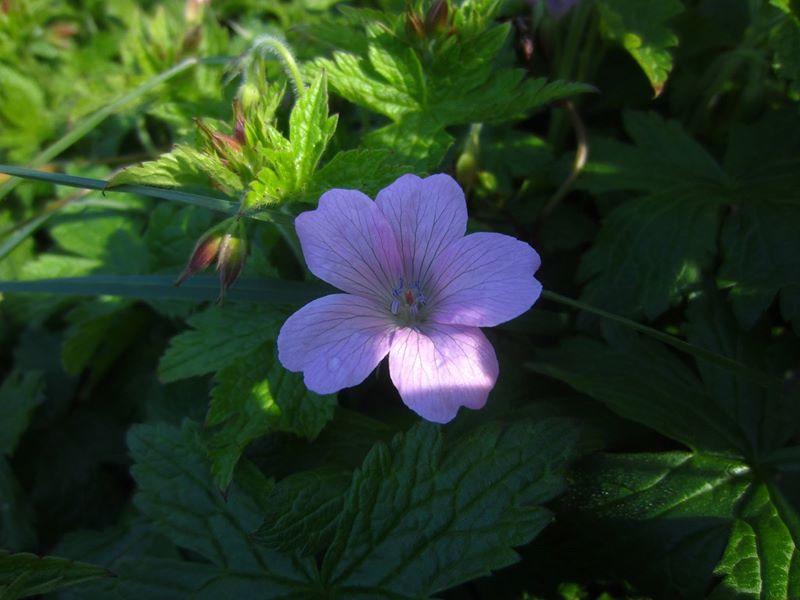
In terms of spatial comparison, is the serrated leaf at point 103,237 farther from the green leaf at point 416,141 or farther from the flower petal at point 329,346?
the flower petal at point 329,346

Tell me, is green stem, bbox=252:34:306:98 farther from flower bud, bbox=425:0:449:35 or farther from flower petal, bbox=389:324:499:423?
flower petal, bbox=389:324:499:423

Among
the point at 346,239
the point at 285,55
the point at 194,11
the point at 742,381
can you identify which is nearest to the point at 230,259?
the point at 346,239

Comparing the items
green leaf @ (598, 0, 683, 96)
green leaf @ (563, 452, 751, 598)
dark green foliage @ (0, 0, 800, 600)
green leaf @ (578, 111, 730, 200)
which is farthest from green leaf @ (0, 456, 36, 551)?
green leaf @ (598, 0, 683, 96)

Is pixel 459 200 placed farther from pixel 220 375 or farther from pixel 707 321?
pixel 707 321

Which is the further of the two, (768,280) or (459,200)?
(768,280)

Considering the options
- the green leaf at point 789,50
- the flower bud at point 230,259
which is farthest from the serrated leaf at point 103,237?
the green leaf at point 789,50

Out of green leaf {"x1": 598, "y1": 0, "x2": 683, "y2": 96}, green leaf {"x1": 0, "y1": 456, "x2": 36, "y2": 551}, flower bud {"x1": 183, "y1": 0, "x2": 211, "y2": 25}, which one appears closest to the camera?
green leaf {"x1": 598, "y1": 0, "x2": 683, "y2": 96}

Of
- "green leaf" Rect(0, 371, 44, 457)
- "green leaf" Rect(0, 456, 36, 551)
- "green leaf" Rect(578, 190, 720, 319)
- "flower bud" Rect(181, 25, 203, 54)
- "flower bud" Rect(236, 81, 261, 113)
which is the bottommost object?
"green leaf" Rect(0, 456, 36, 551)

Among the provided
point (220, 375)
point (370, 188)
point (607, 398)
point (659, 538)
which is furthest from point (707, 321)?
point (220, 375)

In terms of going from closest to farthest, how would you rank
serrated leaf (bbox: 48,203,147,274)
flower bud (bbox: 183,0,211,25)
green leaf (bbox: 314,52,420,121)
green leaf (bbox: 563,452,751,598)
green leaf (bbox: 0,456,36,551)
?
green leaf (bbox: 563,452,751,598), green leaf (bbox: 314,52,420,121), green leaf (bbox: 0,456,36,551), serrated leaf (bbox: 48,203,147,274), flower bud (bbox: 183,0,211,25)
